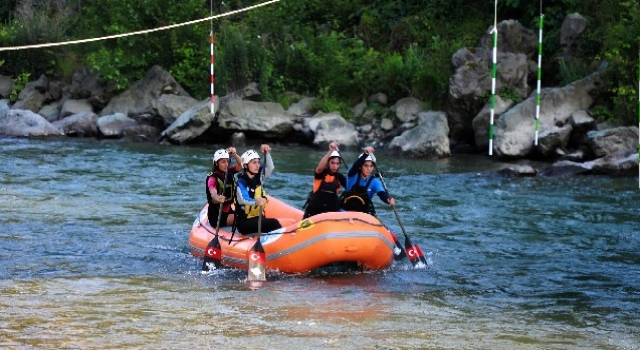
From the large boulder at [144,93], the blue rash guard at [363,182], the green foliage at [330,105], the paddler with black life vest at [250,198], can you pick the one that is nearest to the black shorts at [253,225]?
the paddler with black life vest at [250,198]

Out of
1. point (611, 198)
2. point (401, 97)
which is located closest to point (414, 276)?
point (611, 198)

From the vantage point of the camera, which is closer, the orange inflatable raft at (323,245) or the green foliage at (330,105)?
the orange inflatable raft at (323,245)

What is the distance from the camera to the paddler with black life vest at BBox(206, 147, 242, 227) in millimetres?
10469

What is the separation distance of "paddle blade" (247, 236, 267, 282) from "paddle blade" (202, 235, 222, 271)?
1.37 feet

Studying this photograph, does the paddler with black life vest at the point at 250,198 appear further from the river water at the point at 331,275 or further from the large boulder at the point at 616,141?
the large boulder at the point at 616,141

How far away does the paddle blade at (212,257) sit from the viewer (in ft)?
32.4

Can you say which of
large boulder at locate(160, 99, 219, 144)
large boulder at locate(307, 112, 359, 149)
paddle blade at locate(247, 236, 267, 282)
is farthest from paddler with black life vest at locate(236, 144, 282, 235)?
large boulder at locate(160, 99, 219, 144)

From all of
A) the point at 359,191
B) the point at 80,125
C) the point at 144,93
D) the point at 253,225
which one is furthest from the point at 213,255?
the point at 144,93

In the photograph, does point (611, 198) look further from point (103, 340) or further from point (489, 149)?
point (103, 340)

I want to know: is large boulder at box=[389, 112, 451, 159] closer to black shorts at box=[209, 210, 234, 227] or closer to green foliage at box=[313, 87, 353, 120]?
green foliage at box=[313, 87, 353, 120]

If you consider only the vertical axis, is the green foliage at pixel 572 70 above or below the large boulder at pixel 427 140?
above

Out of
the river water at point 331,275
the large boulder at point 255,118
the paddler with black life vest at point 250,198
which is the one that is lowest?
the river water at point 331,275

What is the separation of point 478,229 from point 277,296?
12.2 feet

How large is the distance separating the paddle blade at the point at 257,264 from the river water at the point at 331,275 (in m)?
0.12
